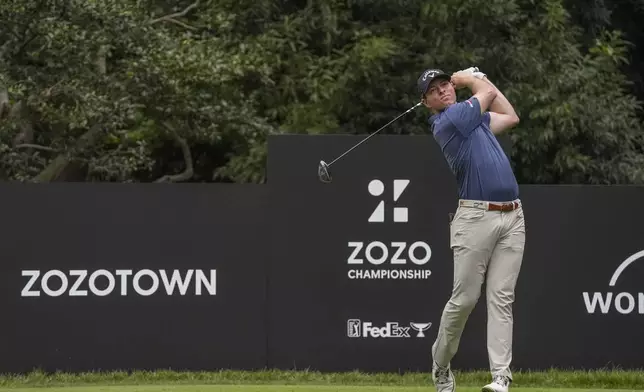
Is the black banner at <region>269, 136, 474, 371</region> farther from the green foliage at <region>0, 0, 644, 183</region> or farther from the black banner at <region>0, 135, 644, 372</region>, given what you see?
the green foliage at <region>0, 0, 644, 183</region>

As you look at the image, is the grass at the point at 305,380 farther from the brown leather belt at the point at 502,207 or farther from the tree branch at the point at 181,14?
the tree branch at the point at 181,14

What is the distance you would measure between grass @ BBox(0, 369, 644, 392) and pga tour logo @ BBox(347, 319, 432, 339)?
0.28m

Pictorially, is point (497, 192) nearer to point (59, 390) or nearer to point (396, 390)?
point (396, 390)

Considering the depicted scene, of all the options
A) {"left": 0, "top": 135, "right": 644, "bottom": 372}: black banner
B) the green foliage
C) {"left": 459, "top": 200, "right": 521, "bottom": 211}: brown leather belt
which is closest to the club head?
{"left": 0, "top": 135, "right": 644, "bottom": 372}: black banner

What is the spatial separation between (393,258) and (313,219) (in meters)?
0.63

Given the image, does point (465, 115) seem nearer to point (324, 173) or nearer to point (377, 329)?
point (324, 173)

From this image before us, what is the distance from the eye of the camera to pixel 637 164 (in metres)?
14.0

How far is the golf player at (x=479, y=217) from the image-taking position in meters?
6.50

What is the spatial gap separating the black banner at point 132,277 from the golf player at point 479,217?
7.64 ft

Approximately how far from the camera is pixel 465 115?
643 centimetres

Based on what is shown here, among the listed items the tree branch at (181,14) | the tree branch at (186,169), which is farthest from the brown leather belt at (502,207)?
the tree branch at (181,14)

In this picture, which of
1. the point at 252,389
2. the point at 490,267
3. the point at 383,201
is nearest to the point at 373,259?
the point at 383,201

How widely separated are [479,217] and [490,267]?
0.31m

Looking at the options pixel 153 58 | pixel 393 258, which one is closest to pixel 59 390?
pixel 393 258
